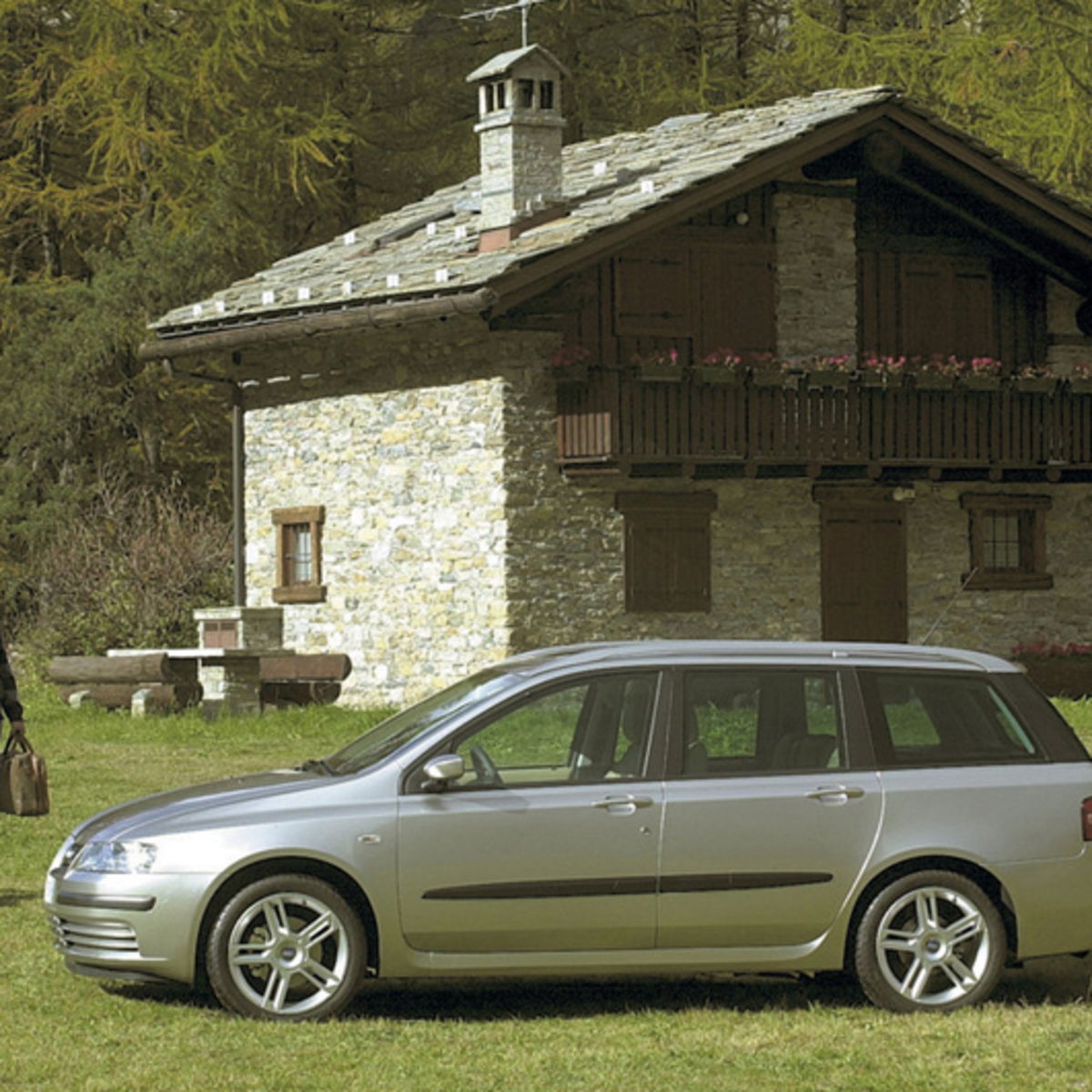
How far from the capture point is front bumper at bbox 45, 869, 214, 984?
8.39 metres

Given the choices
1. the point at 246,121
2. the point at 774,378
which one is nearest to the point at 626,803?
the point at 774,378

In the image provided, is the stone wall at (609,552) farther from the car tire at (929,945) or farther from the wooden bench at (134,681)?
the car tire at (929,945)

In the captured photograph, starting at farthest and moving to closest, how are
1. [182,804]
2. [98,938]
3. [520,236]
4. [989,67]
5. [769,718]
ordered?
[989,67] < [520,236] < [769,718] < [182,804] < [98,938]

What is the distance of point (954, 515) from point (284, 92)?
17.0 meters

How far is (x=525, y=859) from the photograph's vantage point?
28.1 feet

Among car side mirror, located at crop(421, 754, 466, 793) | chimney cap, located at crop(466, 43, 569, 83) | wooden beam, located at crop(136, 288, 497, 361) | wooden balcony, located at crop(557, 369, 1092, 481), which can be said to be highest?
chimney cap, located at crop(466, 43, 569, 83)

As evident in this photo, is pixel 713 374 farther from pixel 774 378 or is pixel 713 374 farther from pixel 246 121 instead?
pixel 246 121

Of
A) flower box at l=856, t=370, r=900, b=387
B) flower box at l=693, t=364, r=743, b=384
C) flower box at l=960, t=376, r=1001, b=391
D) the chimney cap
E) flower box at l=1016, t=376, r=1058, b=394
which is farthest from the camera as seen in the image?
flower box at l=1016, t=376, r=1058, b=394

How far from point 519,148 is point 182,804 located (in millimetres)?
18962

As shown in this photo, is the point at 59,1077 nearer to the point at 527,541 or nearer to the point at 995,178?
the point at 527,541

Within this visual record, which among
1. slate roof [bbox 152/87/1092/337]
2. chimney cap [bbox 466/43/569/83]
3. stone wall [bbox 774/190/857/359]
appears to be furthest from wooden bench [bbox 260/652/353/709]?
chimney cap [bbox 466/43/569/83]

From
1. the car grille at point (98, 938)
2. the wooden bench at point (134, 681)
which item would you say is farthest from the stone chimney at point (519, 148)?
the car grille at point (98, 938)

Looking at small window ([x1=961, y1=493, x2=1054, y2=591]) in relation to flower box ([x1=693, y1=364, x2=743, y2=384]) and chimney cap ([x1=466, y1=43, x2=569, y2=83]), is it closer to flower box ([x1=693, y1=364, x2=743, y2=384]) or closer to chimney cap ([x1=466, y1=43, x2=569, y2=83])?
flower box ([x1=693, y1=364, x2=743, y2=384])

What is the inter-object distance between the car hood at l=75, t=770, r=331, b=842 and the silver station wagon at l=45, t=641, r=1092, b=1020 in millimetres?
17
